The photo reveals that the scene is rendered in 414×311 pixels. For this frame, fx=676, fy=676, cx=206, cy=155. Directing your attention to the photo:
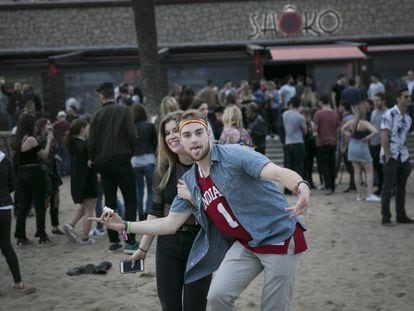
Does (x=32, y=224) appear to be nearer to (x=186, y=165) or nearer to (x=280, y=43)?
(x=186, y=165)

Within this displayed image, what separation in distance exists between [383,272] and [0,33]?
19.8m

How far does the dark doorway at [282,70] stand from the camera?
2533 centimetres

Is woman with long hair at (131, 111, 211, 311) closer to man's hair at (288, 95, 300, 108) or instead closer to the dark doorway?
man's hair at (288, 95, 300, 108)

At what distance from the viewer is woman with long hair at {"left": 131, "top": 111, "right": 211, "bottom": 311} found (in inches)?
164

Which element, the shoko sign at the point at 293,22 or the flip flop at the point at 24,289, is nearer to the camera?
the flip flop at the point at 24,289

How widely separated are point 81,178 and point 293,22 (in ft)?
54.0

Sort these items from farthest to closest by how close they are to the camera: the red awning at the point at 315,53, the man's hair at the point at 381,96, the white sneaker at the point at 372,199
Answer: the red awning at the point at 315,53
the man's hair at the point at 381,96
the white sneaker at the point at 372,199

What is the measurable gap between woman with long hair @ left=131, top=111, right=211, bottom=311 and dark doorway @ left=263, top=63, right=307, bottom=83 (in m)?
21.0

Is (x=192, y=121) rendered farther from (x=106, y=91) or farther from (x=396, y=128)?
(x=396, y=128)

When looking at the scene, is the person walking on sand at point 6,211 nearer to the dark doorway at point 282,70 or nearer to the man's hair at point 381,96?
the man's hair at point 381,96

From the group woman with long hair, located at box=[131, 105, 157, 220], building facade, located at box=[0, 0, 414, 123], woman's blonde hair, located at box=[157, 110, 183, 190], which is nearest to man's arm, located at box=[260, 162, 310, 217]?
woman's blonde hair, located at box=[157, 110, 183, 190]

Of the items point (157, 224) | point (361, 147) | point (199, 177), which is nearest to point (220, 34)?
point (361, 147)

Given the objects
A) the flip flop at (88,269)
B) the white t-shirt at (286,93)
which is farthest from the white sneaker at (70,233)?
the white t-shirt at (286,93)

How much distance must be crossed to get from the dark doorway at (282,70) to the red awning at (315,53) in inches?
85.0
